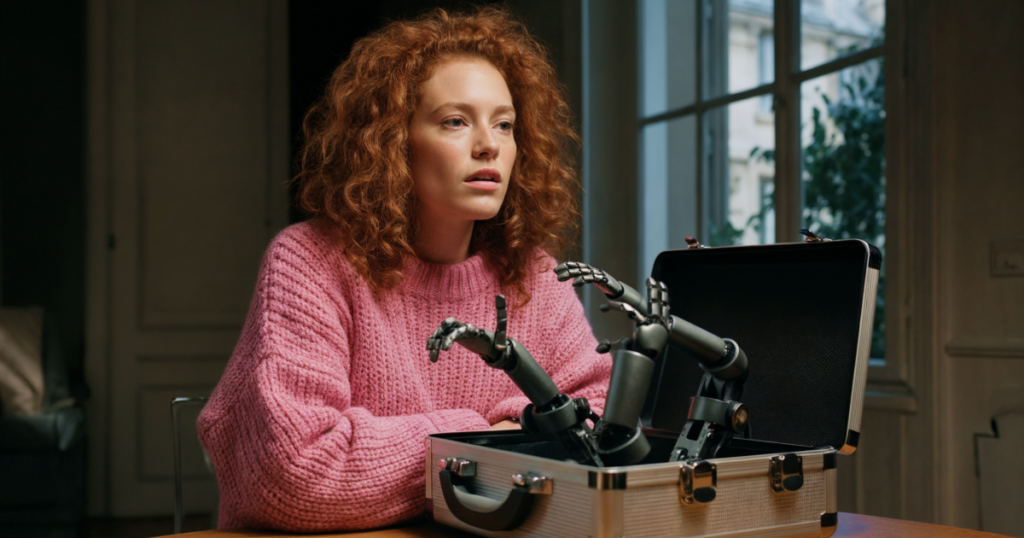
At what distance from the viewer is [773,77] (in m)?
2.42

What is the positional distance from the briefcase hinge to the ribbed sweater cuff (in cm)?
15

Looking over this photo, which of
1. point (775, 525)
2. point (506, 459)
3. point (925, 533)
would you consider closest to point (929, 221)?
point (925, 533)

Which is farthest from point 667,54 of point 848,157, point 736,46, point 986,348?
point 986,348

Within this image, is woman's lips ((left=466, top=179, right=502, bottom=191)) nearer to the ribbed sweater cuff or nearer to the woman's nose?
the woman's nose

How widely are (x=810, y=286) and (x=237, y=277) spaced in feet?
11.2

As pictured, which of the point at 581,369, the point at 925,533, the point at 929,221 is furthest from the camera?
the point at 929,221

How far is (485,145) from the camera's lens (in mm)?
1095

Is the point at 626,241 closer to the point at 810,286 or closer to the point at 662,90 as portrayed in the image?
the point at 662,90

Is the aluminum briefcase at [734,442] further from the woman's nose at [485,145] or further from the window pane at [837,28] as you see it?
the window pane at [837,28]

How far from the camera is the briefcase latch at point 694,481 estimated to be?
71cm

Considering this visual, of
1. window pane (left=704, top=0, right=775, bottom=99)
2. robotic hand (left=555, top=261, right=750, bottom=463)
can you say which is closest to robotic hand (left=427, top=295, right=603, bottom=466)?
robotic hand (left=555, top=261, right=750, bottom=463)

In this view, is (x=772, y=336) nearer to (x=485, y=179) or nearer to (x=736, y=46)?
(x=485, y=179)

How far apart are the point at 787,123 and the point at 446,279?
1497 mm

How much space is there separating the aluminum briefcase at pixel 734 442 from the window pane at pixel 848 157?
1.17 metres
